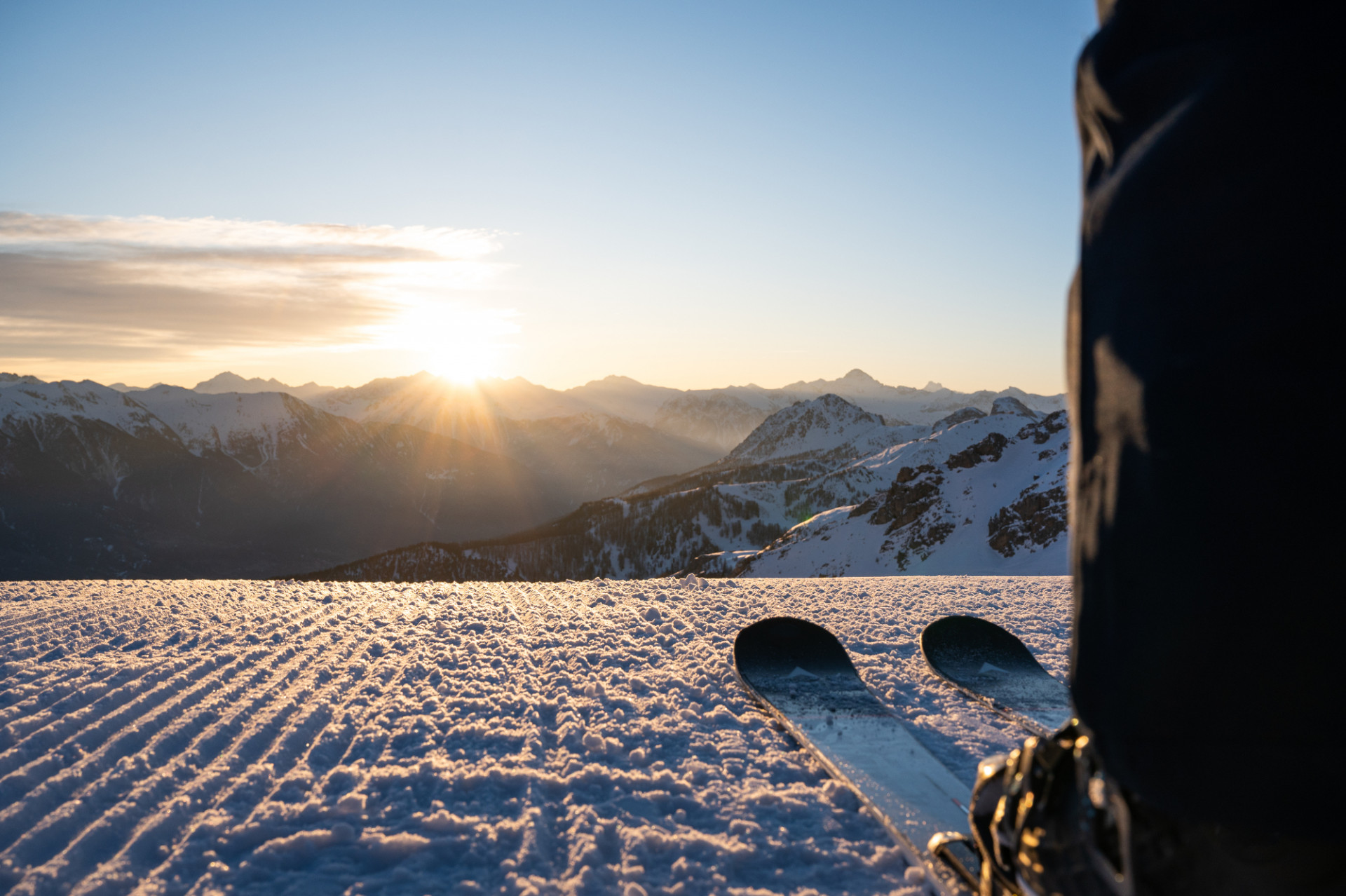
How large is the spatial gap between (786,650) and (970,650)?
1044mm

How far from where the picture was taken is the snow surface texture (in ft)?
6.08

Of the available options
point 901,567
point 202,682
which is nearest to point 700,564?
point 901,567

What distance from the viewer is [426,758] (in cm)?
252

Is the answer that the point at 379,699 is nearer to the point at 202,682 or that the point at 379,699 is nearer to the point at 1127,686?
the point at 202,682

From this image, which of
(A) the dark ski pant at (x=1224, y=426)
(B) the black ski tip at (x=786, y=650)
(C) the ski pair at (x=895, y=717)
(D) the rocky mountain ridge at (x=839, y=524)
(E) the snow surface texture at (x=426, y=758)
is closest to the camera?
(A) the dark ski pant at (x=1224, y=426)

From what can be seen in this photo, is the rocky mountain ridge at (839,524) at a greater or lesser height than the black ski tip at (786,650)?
lesser

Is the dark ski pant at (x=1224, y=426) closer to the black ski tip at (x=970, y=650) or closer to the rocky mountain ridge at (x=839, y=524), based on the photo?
the black ski tip at (x=970, y=650)

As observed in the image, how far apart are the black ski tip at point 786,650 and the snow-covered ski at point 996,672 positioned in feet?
1.82

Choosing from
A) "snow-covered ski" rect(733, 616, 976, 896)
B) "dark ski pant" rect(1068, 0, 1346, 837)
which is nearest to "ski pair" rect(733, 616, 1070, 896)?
"snow-covered ski" rect(733, 616, 976, 896)

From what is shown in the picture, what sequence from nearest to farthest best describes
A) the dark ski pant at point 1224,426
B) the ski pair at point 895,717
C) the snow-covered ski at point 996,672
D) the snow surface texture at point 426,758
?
the dark ski pant at point 1224,426, the snow surface texture at point 426,758, the ski pair at point 895,717, the snow-covered ski at point 996,672

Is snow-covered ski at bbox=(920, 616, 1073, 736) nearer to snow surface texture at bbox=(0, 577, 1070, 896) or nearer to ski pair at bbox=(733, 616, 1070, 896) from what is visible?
ski pair at bbox=(733, 616, 1070, 896)

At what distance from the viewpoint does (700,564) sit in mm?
62469

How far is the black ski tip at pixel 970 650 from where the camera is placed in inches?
140

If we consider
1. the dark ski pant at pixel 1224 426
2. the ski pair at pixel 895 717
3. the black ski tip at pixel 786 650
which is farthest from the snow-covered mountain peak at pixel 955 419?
the dark ski pant at pixel 1224 426
